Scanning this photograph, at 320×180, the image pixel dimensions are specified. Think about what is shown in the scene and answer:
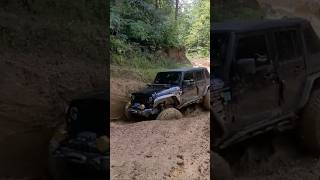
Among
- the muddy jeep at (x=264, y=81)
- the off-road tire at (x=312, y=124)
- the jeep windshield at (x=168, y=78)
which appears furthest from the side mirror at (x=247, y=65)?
the off-road tire at (x=312, y=124)

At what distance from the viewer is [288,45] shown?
3.89 meters

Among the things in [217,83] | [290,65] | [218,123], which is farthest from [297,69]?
[218,123]

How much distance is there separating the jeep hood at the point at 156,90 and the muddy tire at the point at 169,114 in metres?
0.15

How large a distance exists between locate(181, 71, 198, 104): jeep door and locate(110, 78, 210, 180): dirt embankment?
0.47 feet

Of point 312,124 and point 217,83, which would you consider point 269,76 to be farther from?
point 312,124

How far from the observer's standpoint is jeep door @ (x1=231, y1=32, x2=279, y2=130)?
12.2 feet

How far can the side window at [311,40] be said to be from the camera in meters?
3.95

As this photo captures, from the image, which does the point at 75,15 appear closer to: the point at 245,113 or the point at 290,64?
the point at 245,113

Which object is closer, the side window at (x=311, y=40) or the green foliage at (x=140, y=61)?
the green foliage at (x=140, y=61)

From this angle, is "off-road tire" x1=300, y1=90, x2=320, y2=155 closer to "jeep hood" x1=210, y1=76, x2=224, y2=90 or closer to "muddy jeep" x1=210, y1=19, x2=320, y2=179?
"muddy jeep" x1=210, y1=19, x2=320, y2=179

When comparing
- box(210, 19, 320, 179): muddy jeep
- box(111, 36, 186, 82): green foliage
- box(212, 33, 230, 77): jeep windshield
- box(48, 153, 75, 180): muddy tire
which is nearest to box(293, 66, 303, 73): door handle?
box(210, 19, 320, 179): muddy jeep

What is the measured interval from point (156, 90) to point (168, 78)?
0.14m

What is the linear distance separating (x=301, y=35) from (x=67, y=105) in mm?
2063

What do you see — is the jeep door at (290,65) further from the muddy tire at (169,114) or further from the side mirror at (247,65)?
the muddy tire at (169,114)
